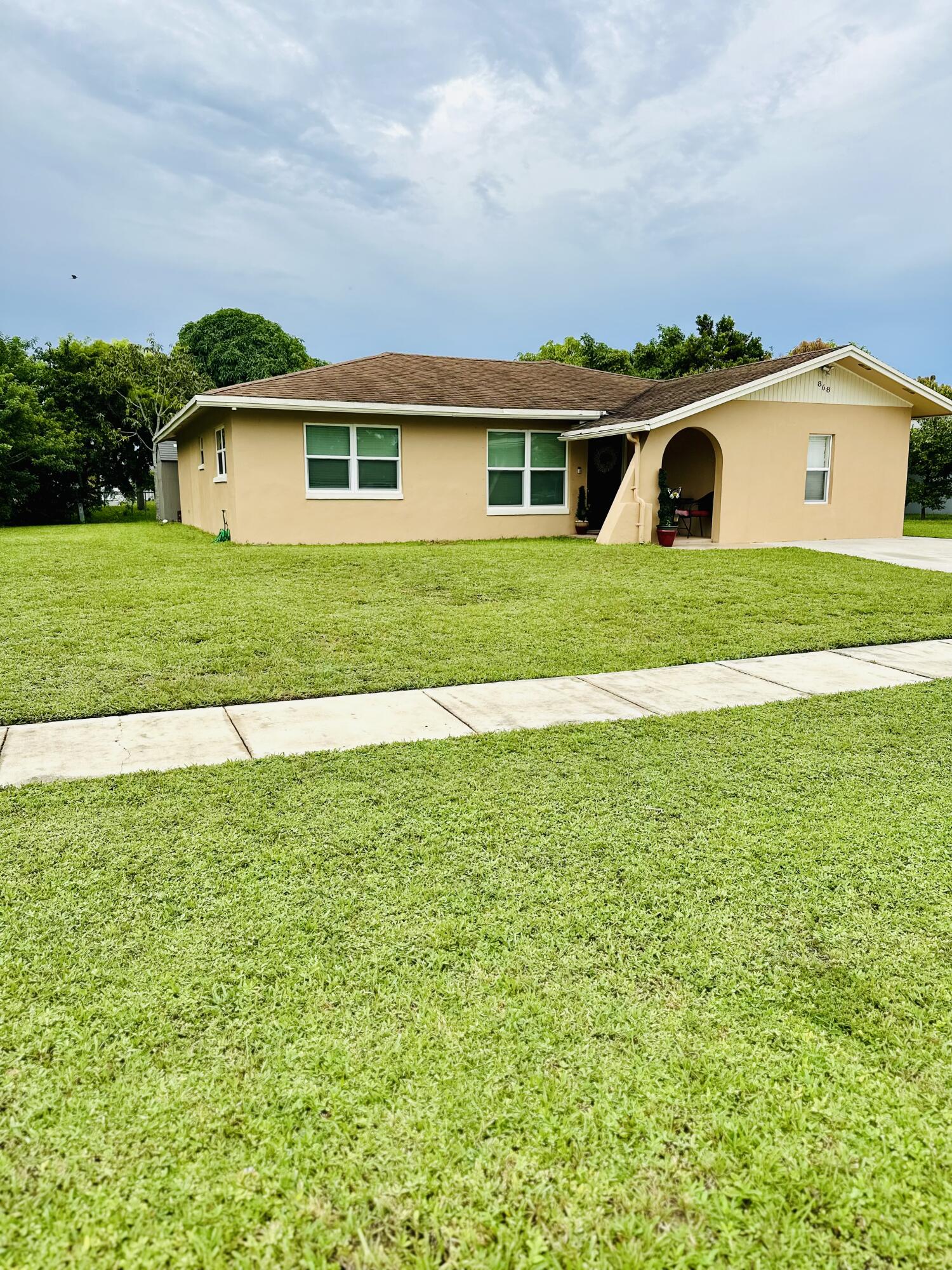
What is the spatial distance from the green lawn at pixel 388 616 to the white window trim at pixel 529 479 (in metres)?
3.99

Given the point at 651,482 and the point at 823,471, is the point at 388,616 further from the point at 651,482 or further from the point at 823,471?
the point at 823,471

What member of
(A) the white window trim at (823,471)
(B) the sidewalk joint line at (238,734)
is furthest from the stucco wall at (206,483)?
(A) the white window trim at (823,471)

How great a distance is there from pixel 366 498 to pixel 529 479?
3.91 meters

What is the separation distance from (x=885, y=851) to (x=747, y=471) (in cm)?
1411

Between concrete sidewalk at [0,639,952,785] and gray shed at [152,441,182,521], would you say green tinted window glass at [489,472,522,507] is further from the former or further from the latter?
gray shed at [152,441,182,521]

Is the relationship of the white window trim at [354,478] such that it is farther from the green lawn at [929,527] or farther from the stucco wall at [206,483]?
the green lawn at [929,527]

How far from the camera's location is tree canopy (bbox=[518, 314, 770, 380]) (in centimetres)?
3403

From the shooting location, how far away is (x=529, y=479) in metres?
17.8

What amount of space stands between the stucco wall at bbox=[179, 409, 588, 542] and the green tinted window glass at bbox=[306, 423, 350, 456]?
0.15m

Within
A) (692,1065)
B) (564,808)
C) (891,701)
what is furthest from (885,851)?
(891,701)

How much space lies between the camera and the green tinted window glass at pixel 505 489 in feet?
57.5

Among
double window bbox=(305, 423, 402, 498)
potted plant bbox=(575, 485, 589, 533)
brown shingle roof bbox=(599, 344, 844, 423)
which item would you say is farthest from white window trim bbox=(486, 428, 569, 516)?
double window bbox=(305, 423, 402, 498)

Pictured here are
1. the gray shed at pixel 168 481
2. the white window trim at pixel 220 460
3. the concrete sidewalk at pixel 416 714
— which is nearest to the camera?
the concrete sidewalk at pixel 416 714

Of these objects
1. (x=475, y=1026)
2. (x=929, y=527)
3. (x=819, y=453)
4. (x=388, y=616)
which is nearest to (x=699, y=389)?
(x=819, y=453)
